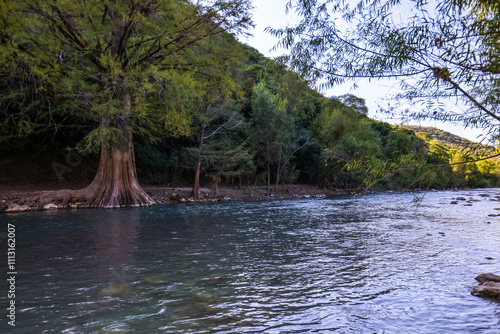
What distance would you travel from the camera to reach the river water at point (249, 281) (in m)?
4.28

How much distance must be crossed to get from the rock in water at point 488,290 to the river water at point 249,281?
16 centimetres

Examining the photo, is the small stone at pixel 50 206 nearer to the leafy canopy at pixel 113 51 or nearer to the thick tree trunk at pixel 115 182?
the thick tree trunk at pixel 115 182

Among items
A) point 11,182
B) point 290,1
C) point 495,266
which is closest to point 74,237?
point 290,1

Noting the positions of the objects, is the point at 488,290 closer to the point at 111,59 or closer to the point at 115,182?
the point at 111,59

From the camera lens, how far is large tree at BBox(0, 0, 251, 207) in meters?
15.1

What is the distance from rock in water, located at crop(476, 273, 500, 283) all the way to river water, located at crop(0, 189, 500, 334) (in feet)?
0.72

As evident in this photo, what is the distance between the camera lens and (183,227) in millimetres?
12414

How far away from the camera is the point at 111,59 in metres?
15.7

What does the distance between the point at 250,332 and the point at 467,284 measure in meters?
4.33

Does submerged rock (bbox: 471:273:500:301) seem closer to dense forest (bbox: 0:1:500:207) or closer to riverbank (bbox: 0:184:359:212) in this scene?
dense forest (bbox: 0:1:500:207)

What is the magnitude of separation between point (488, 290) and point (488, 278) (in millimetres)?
888

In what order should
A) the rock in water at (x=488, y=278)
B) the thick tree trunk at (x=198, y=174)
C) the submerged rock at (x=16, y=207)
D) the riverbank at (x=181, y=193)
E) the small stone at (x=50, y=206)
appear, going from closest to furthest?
the rock in water at (x=488, y=278)
the submerged rock at (x=16, y=207)
the small stone at (x=50, y=206)
the riverbank at (x=181, y=193)
the thick tree trunk at (x=198, y=174)

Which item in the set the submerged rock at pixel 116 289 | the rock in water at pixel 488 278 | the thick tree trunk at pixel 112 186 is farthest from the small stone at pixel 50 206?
the rock in water at pixel 488 278

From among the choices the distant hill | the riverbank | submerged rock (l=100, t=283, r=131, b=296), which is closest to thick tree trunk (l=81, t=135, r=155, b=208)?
the riverbank
